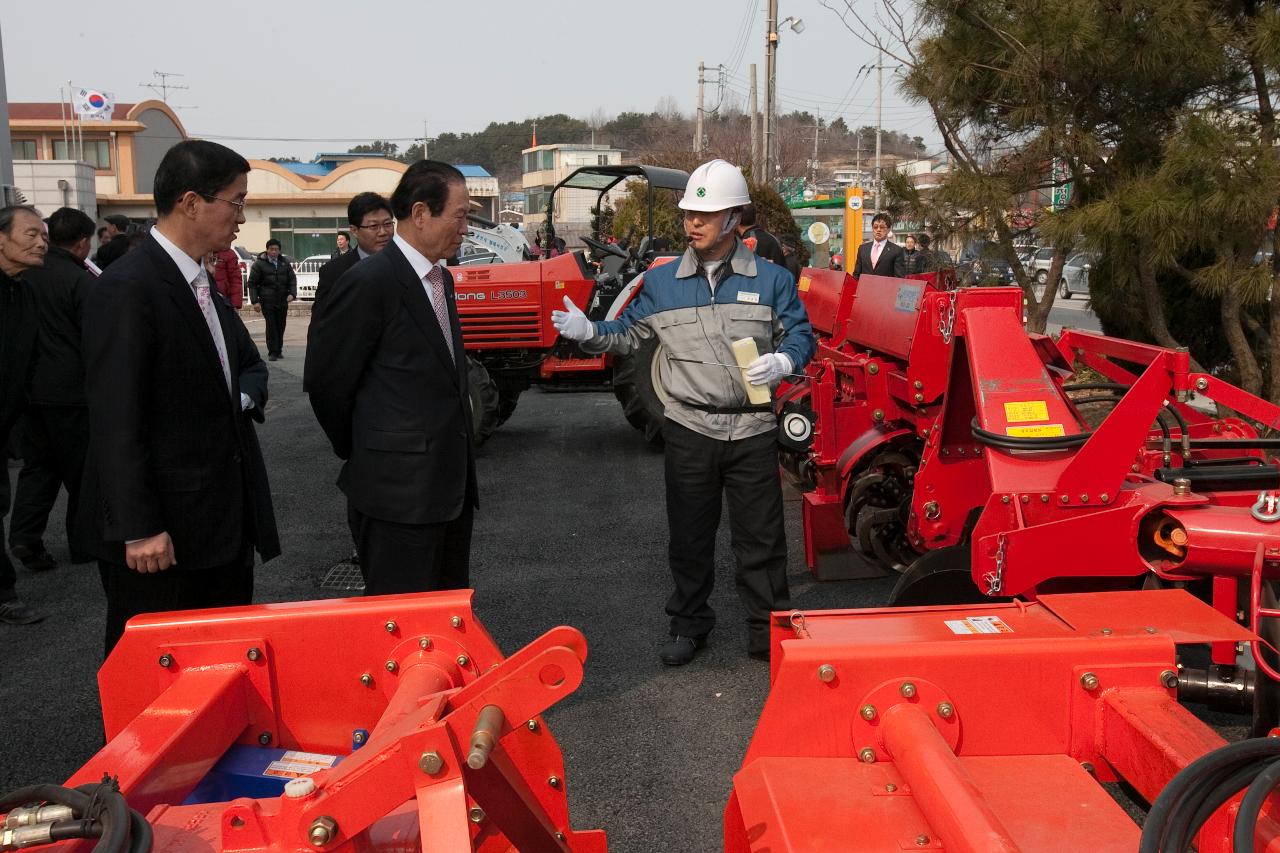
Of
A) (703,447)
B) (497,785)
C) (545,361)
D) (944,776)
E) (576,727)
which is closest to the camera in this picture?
(944,776)

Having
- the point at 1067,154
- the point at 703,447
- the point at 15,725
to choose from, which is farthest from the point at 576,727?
the point at 1067,154

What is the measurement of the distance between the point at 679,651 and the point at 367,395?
174 cm

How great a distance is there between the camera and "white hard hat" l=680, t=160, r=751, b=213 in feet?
13.6

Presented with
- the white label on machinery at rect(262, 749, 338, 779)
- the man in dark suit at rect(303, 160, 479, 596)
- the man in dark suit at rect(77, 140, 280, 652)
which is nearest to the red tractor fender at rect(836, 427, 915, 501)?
the man in dark suit at rect(303, 160, 479, 596)

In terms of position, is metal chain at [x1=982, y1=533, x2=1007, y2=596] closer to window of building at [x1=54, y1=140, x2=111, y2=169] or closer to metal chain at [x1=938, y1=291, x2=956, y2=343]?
metal chain at [x1=938, y1=291, x2=956, y2=343]

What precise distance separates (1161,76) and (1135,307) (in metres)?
2.03

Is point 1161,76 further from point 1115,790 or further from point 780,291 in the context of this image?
point 1115,790

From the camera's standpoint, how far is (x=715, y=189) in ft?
13.6

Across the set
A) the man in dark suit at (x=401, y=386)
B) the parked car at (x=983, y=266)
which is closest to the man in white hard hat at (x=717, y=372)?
the man in dark suit at (x=401, y=386)

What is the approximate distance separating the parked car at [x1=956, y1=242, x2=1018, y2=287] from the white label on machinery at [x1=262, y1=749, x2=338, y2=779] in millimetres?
5778

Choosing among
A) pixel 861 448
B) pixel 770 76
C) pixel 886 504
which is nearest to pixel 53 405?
pixel 861 448

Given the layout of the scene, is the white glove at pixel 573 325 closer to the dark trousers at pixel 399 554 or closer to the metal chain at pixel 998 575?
the dark trousers at pixel 399 554

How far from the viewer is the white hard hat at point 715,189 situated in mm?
4148

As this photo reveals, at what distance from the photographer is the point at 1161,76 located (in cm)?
639
